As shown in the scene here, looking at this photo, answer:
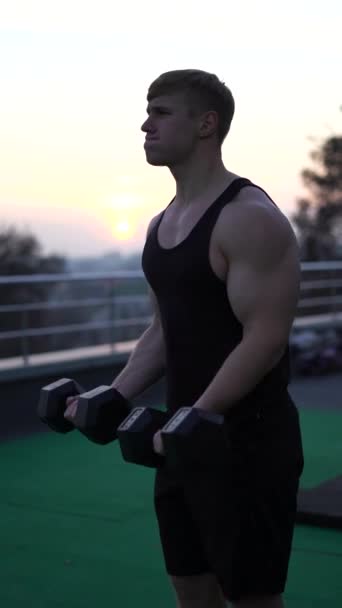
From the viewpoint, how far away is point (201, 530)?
77.9 inches

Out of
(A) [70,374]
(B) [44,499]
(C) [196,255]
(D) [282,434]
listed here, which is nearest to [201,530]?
(D) [282,434]

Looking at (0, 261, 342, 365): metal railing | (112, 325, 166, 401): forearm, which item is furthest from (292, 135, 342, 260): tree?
A: (112, 325, 166, 401): forearm

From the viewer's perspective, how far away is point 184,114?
2.02m

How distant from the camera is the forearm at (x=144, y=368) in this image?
225cm

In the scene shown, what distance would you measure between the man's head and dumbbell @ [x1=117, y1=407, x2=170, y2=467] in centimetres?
53

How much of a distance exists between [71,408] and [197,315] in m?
0.35

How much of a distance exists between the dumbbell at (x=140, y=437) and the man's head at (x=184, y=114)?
21.0 inches

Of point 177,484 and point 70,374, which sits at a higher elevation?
point 177,484

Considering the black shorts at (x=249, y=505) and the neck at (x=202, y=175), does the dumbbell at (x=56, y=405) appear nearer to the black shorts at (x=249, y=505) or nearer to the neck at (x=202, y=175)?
the black shorts at (x=249, y=505)

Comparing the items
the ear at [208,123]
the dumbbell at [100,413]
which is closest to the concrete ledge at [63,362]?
the dumbbell at [100,413]

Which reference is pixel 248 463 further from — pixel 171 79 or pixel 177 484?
pixel 171 79

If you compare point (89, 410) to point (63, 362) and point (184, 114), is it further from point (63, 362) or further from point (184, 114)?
point (63, 362)

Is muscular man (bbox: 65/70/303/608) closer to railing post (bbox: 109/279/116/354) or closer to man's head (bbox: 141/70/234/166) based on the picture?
man's head (bbox: 141/70/234/166)

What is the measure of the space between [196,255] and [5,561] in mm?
2022
